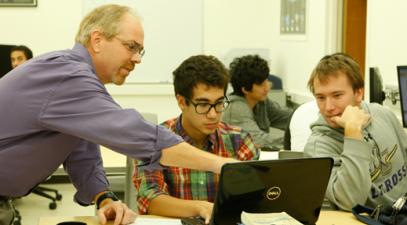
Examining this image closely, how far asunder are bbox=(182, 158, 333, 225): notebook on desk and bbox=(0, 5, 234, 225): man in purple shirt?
0.10 m

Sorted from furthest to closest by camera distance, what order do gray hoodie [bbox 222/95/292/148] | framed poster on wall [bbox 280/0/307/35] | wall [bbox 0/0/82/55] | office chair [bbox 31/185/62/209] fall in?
wall [bbox 0/0/82/55]
framed poster on wall [bbox 280/0/307/35]
office chair [bbox 31/185/62/209]
gray hoodie [bbox 222/95/292/148]

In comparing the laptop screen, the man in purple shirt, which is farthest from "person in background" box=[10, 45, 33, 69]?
the laptop screen

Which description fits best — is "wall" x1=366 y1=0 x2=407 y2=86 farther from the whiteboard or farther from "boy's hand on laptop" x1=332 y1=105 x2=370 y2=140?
the whiteboard

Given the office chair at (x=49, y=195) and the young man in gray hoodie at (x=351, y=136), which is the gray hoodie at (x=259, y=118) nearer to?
the office chair at (x=49, y=195)

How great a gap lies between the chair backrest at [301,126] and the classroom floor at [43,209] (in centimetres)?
211

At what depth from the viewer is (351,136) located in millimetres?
2248

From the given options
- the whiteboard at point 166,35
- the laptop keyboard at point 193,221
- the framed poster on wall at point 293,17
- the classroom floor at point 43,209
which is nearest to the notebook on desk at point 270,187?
the laptop keyboard at point 193,221

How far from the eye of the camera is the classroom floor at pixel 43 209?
500cm

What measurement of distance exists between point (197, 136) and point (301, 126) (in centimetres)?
108

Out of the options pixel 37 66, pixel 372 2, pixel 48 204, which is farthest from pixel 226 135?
pixel 48 204

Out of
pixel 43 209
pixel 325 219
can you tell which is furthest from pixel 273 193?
pixel 43 209

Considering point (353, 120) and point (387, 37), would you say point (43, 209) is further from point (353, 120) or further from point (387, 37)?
point (353, 120)

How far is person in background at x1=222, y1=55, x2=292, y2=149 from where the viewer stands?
14.6 feet

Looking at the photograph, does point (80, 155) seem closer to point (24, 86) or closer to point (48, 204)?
point (24, 86)
